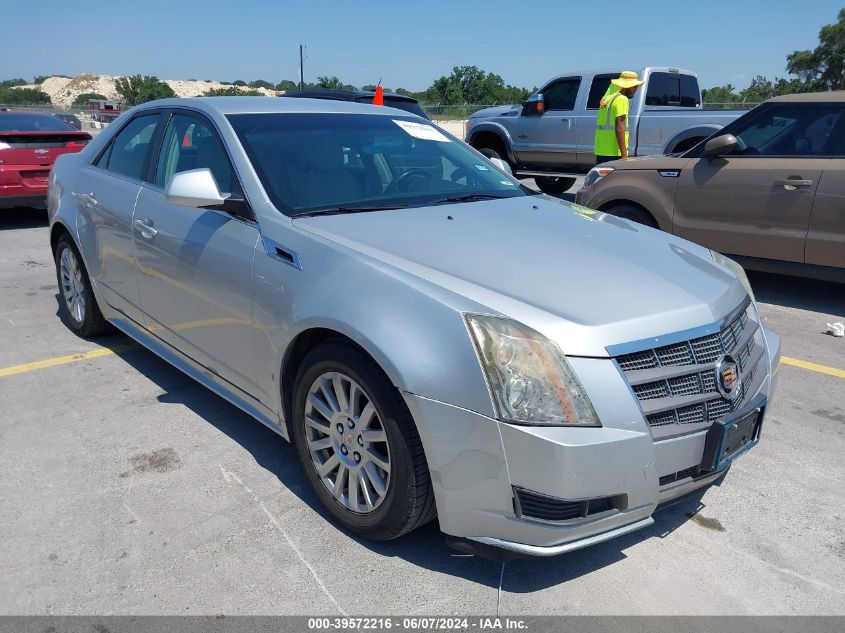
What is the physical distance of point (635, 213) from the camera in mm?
7176

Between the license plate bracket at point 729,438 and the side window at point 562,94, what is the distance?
1057cm

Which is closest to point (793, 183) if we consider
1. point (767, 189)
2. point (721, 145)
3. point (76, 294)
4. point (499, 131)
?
point (767, 189)

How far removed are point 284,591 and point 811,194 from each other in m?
5.31

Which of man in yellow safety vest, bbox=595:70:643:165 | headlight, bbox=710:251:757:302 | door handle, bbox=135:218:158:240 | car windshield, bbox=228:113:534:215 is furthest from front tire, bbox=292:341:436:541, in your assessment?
man in yellow safety vest, bbox=595:70:643:165

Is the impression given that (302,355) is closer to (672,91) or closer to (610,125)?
(610,125)

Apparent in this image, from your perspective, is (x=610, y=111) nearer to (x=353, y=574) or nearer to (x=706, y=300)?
(x=706, y=300)

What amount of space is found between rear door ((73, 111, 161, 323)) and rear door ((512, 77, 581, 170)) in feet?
30.0

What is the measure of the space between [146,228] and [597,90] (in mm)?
9876

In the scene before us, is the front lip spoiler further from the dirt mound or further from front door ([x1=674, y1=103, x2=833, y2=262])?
the dirt mound

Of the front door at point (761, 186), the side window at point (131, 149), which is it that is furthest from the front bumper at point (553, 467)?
the front door at point (761, 186)

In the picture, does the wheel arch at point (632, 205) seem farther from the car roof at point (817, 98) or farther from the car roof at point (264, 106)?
the car roof at point (264, 106)

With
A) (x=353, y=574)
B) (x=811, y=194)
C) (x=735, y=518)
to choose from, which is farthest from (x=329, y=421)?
(x=811, y=194)

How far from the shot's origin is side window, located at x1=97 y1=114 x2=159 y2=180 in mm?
4414

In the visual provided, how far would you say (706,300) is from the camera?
9.25 ft
